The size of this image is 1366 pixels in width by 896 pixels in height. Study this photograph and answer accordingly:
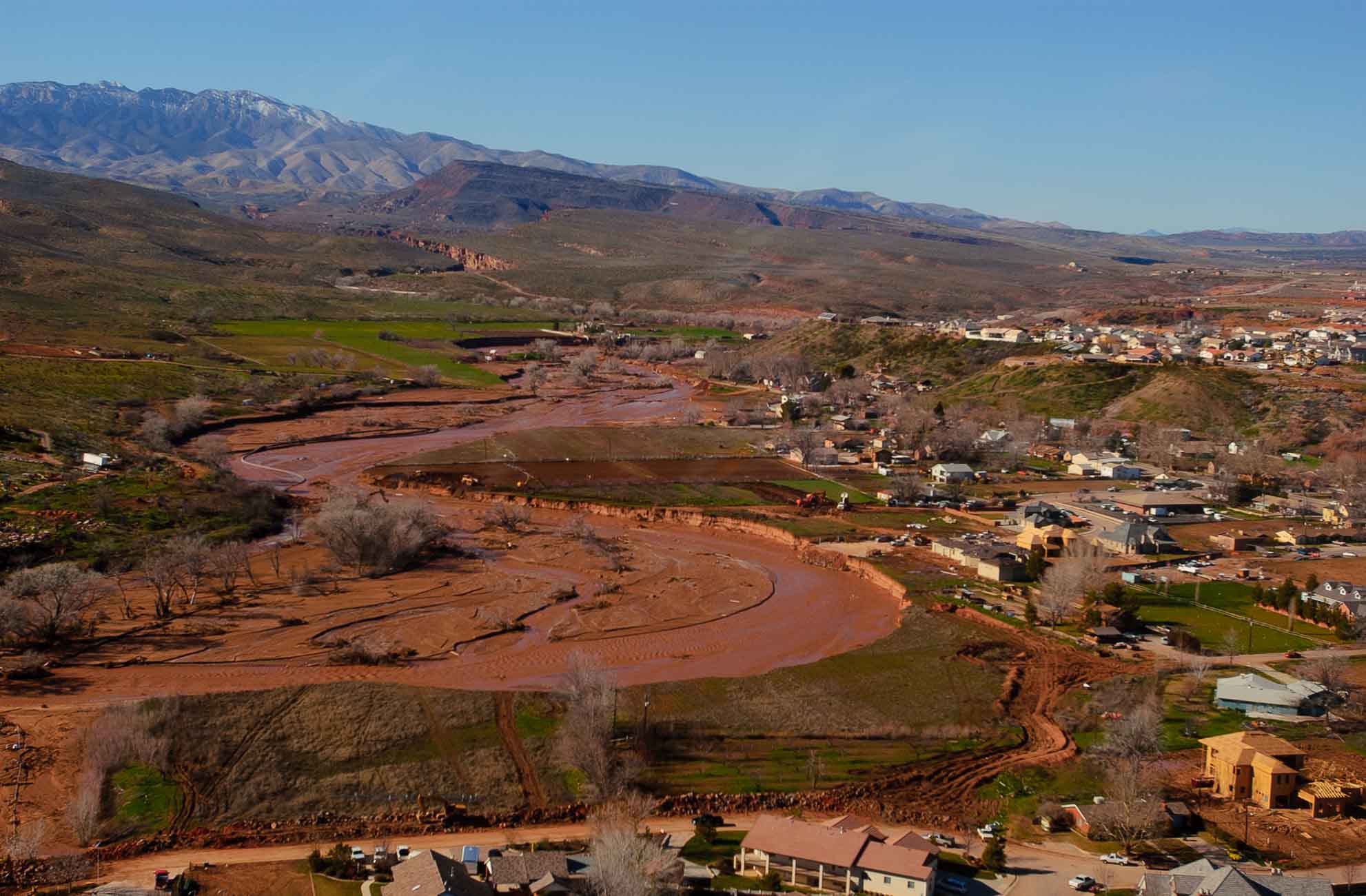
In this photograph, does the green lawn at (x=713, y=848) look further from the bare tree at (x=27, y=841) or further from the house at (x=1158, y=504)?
the house at (x=1158, y=504)

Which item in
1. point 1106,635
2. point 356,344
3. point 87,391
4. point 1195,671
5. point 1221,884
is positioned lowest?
point 1106,635

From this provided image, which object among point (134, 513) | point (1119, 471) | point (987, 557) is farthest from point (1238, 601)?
point (134, 513)

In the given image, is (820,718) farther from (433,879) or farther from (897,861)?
(433,879)

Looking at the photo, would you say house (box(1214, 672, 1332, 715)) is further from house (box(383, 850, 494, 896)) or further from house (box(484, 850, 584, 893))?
house (box(383, 850, 494, 896))

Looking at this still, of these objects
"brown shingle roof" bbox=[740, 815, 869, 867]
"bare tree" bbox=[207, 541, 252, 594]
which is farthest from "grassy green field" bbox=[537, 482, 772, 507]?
"brown shingle roof" bbox=[740, 815, 869, 867]

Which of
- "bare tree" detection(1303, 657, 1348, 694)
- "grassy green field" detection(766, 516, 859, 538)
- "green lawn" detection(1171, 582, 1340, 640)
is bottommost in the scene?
"grassy green field" detection(766, 516, 859, 538)

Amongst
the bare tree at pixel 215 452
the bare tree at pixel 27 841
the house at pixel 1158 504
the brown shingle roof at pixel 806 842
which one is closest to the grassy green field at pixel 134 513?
the bare tree at pixel 215 452
